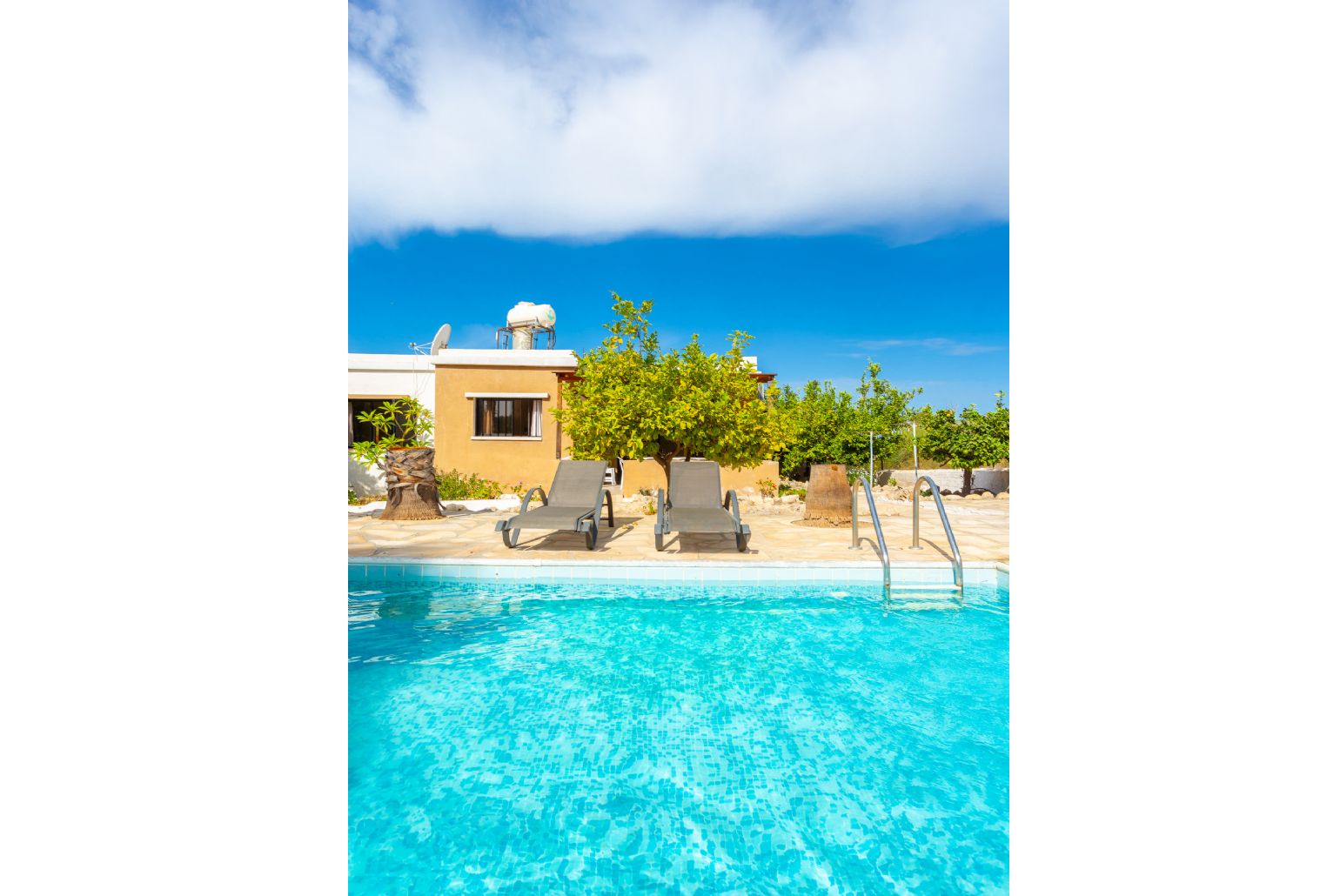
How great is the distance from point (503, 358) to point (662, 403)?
25.8 ft

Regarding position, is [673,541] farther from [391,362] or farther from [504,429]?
[391,362]

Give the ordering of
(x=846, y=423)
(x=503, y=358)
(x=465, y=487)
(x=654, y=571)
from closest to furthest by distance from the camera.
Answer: (x=654, y=571), (x=465, y=487), (x=503, y=358), (x=846, y=423)

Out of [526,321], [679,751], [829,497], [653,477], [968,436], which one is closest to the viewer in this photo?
[679,751]

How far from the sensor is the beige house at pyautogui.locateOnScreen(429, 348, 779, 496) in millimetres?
15523

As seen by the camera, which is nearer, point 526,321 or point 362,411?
point 362,411

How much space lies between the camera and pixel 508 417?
52.3ft

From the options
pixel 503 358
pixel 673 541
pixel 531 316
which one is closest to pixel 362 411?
pixel 503 358

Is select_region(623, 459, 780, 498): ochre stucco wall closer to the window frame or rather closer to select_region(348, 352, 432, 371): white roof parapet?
the window frame

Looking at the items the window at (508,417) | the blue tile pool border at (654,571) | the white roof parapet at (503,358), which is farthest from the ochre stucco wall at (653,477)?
the blue tile pool border at (654,571)

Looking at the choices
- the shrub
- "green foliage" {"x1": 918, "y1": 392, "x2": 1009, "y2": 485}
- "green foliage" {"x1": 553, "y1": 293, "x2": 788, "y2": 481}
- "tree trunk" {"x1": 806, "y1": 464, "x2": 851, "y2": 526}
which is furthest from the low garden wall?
the shrub

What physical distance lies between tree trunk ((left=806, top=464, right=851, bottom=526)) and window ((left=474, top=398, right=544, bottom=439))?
7.94m

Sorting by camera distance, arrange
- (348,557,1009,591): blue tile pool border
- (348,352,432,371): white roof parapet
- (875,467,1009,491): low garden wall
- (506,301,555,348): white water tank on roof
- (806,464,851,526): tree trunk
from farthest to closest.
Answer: (506,301,555,348): white water tank on roof < (875,467,1009,491): low garden wall < (348,352,432,371): white roof parapet < (806,464,851,526): tree trunk < (348,557,1009,591): blue tile pool border
